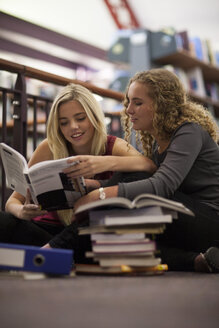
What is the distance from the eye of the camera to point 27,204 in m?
1.30

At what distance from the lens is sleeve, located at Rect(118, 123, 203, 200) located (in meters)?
1.19

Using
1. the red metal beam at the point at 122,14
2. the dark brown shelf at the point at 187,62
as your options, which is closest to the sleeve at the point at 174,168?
the dark brown shelf at the point at 187,62

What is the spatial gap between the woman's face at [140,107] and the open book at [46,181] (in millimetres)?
420

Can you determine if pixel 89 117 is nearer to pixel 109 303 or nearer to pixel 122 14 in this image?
pixel 109 303

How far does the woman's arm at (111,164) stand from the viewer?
1.17m

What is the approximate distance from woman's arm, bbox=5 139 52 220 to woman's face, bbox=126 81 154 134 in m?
0.39

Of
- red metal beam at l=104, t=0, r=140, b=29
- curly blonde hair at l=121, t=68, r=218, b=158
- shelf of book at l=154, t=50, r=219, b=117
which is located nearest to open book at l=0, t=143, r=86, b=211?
curly blonde hair at l=121, t=68, r=218, b=158

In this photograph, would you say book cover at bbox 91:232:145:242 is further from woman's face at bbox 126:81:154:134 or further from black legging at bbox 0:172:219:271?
woman's face at bbox 126:81:154:134

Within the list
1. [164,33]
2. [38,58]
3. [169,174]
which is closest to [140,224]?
[169,174]

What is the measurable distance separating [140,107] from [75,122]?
269mm

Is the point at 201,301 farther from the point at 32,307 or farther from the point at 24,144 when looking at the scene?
the point at 24,144

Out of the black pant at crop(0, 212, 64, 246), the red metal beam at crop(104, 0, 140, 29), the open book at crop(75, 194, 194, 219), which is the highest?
the red metal beam at crop(104, 0, 140, 29)

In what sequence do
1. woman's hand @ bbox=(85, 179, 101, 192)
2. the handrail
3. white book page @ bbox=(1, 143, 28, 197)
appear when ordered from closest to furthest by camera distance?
white book page @ bbox=(1, 143, 28, 197) → woman's hand @ bbox=(85, 179, 101, 192) → the handrail

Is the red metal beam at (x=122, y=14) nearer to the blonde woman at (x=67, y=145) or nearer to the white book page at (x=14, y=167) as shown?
the blonde woman at (x=67, y=145)
